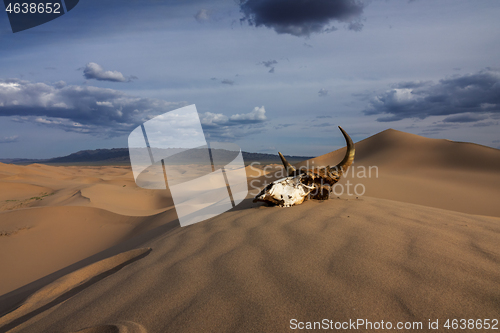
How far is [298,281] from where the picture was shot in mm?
1552

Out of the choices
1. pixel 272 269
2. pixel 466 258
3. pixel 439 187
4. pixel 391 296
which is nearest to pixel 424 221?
pixel 466 258

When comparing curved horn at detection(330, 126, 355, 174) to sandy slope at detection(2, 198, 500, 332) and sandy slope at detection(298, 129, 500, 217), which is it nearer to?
sandy slope at detection(2, 198, 500, 332)

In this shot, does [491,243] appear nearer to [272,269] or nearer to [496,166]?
[272,269]

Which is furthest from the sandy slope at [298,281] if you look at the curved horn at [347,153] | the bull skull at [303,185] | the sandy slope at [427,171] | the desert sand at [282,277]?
the sandy slope at [427,171]

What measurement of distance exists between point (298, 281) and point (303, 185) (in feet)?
6.36

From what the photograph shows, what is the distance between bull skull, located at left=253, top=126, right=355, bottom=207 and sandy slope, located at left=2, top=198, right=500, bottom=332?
77cm

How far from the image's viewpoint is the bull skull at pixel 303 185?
324cm

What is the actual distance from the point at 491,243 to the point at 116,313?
8.87 feet

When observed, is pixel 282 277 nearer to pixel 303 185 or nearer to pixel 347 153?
pixel 303 185

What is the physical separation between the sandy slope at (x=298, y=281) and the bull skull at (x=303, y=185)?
77 cm

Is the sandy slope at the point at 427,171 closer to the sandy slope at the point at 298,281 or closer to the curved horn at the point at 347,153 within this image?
the curved horn at the point at 347,153

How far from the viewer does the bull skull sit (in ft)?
10.6

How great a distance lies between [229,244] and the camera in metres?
2.25

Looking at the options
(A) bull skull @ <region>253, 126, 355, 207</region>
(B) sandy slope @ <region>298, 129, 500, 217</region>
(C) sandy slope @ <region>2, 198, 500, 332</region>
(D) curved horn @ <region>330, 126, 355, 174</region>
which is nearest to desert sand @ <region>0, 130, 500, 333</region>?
(C) sandy slope @ <region>2, 198, 500, 332</region>
